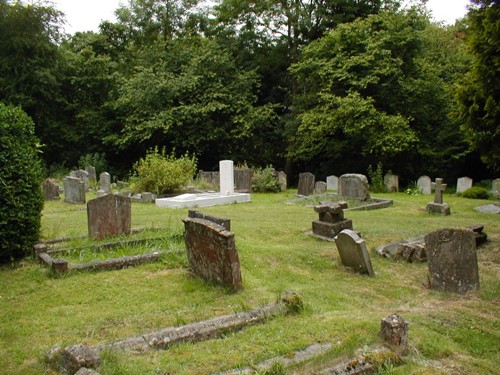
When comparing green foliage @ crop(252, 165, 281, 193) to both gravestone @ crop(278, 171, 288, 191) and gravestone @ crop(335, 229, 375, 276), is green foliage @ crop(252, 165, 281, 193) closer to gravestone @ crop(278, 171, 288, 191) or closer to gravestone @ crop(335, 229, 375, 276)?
gravestone @ crop(278, 171, 288, 191)

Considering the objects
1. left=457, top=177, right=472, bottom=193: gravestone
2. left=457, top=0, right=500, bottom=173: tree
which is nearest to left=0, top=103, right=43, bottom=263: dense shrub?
left=457, top=0, right=500, bottom=173: tree

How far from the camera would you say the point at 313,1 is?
2683cm

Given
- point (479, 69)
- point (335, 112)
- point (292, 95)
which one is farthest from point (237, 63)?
point (479, 69)

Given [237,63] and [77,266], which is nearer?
[77,266]

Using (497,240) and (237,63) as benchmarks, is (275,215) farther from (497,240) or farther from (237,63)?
(237,63)

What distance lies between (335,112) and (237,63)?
26.1 feet

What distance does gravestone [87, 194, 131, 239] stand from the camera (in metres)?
8.91

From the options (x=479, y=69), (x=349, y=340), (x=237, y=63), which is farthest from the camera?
(x=237, y=63)

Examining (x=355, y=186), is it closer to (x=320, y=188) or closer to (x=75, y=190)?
(x=320, y=188)

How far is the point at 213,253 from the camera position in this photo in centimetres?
680

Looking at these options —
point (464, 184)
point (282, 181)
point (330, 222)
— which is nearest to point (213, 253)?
point (330, 222)

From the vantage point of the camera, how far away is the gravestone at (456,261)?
23.0 ft

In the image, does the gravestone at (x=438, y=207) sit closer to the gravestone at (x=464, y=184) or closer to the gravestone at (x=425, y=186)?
the gravestone at (x=425, y=186)

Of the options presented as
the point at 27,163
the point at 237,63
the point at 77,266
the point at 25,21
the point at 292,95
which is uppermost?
the point at 25,21
